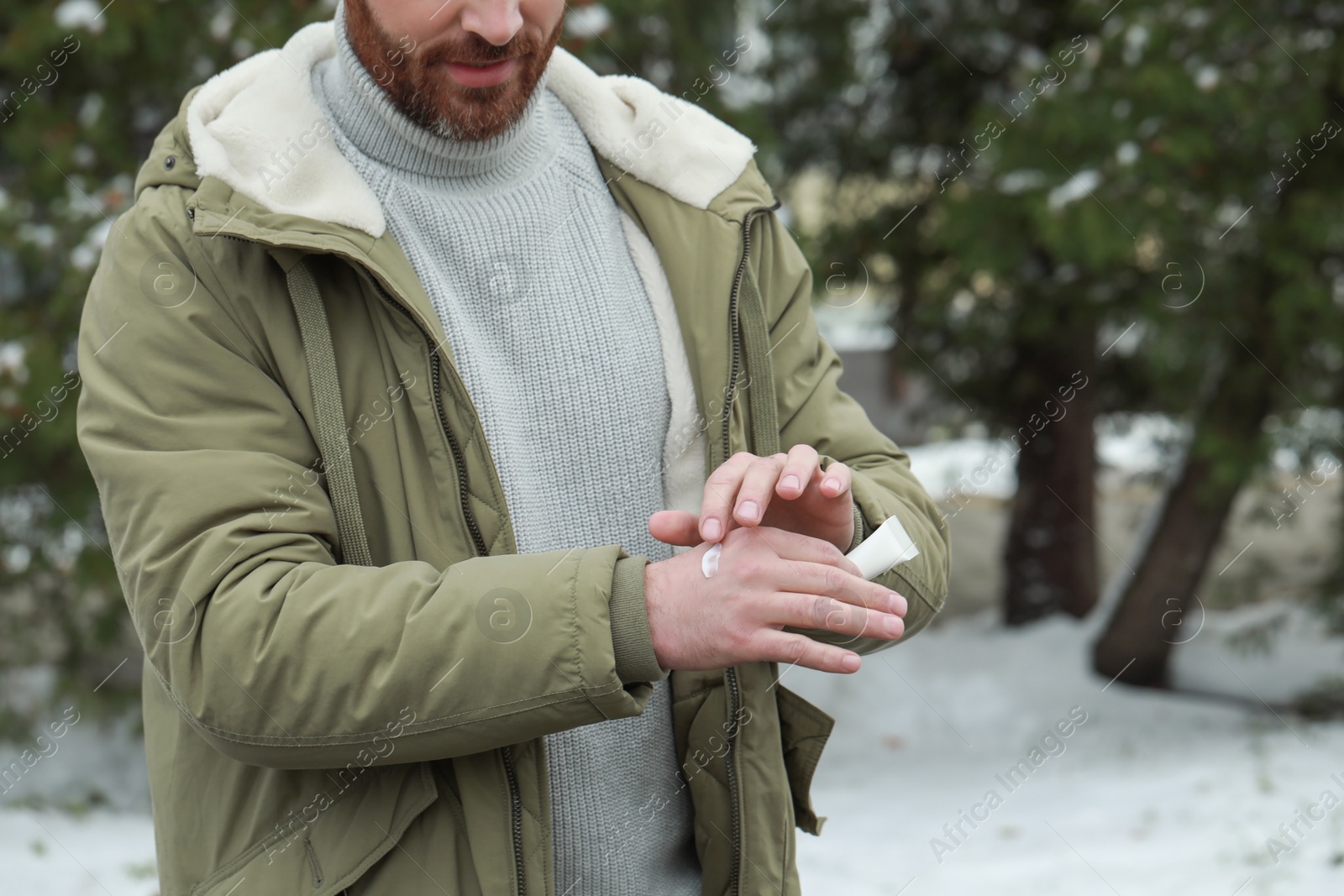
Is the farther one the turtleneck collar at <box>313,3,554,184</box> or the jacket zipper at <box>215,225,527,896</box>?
the turtleneck collar at <box>313,3,554,184</box>

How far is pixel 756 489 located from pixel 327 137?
0.73 meters

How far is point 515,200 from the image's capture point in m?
1.75

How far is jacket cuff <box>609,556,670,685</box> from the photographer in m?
1.32

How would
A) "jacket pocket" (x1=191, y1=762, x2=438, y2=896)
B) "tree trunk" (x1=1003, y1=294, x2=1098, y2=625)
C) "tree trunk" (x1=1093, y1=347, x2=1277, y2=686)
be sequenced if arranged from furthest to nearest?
"tree trunk" (x1=1003, y1=294, x2=1098, y2=625) → "tree trunk" (x1=1093, y1=347, x2=1277, y2=686) → "jacket pocket" (x1=191, y1=762, x2=438, y2=896)

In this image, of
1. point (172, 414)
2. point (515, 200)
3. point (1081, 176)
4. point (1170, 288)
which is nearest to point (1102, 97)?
point (1081, 176)

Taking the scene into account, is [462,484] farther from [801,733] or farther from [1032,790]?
[1032,790]

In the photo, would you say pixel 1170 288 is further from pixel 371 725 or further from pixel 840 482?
pixel 371 725

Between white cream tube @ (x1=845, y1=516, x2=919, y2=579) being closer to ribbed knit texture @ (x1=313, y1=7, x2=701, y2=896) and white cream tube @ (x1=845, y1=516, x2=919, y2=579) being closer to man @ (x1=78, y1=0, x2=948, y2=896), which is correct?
man @ (x1=78, y1=0, x2=948, y2=896)

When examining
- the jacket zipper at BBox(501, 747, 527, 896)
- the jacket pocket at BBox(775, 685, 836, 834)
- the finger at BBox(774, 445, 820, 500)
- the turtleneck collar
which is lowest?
the jacket pocket at BBox(775, 685, 836, 834)

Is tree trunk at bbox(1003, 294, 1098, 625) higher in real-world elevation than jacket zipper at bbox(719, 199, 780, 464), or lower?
lower

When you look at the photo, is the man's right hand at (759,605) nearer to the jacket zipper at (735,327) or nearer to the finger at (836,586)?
Result: the finger at (836,586)

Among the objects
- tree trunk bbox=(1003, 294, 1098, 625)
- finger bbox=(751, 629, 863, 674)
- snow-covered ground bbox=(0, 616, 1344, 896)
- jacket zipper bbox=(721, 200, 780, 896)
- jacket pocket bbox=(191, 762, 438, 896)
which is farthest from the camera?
tree trunk bbox=(1003, 294, 1098, 625)

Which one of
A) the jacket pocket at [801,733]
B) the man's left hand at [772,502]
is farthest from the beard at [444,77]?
the jacket pocket at [801,733]

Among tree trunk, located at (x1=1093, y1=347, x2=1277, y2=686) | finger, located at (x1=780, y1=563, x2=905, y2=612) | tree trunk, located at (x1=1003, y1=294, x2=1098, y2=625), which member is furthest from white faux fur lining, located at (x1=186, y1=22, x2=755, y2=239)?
tree trunk, located at (x1=1003, y1=294, x2=1098, y2=625)
